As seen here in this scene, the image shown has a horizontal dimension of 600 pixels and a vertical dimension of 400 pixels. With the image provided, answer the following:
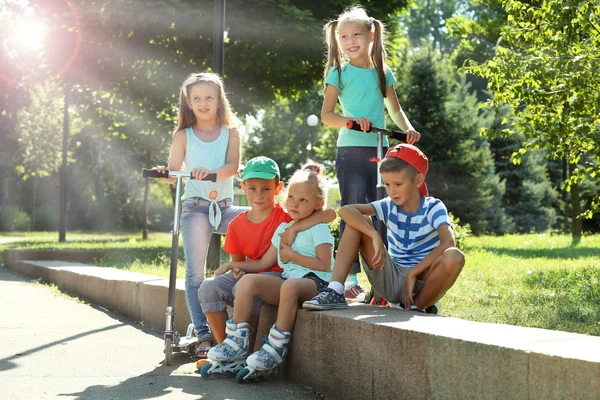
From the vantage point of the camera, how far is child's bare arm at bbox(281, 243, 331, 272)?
4.96m

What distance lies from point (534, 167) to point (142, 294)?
100.0 feet

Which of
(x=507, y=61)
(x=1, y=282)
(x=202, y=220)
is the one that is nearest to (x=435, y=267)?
(x=202, y=220)

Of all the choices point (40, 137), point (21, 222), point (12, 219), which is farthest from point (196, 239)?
point (21, 222)

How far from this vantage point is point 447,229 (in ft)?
15.1

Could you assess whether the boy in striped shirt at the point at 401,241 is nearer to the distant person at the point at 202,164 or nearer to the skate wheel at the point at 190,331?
the distant person at the point at 202,164

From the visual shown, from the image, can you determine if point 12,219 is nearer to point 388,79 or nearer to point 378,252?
point 388,79

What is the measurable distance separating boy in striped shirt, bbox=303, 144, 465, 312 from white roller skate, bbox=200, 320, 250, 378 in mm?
498

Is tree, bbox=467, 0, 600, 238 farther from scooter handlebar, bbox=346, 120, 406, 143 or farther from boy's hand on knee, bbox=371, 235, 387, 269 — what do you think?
boy's hand on knee, bbox=371, 235, 387, 269

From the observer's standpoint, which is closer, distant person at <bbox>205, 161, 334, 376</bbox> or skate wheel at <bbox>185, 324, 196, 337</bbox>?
distant person at <bbox>205, 161, 334, 376</bbox>

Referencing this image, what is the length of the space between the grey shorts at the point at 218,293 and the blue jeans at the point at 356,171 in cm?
99

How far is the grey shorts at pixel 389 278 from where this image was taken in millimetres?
4742

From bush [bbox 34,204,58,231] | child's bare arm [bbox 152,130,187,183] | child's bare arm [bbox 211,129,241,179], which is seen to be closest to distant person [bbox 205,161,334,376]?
child's bare arm [bbox 211,129,241,179]

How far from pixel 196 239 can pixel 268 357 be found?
1.41 metres

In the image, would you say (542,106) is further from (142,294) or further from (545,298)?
(142,294)
